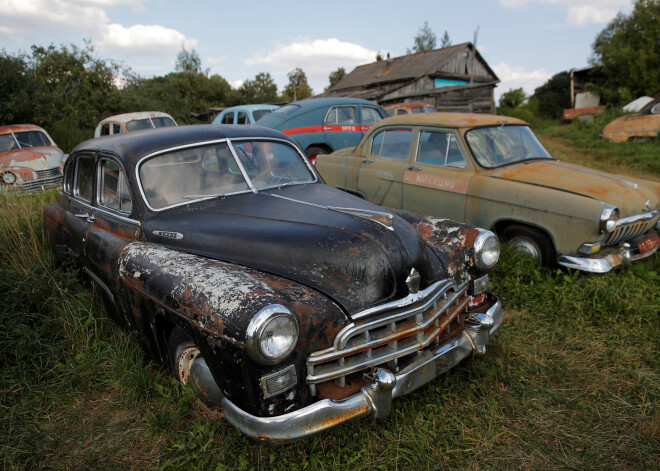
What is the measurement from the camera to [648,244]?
14.7 feet

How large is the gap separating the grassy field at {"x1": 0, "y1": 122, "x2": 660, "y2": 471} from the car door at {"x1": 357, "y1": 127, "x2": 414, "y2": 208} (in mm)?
1918

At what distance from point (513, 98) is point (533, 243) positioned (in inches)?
1099

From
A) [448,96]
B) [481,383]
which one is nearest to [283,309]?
[481,383]

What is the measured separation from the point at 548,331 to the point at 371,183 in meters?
2.75

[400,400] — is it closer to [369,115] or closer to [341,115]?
[341,115]

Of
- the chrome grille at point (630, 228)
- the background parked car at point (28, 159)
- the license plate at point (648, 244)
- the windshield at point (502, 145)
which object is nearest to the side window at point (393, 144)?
the windshield at point (502, 145)

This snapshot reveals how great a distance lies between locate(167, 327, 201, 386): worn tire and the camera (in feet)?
8.19

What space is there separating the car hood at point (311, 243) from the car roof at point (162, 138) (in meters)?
0.52

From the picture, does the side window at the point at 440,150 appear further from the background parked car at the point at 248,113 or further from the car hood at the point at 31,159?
the car hood at the point at 31,159

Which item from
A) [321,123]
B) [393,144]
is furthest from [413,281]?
[321,123]

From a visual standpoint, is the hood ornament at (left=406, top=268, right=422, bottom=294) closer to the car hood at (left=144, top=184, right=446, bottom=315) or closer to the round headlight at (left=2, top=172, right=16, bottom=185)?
the car hood at (left=144, top=184, right=446, bottom=315)

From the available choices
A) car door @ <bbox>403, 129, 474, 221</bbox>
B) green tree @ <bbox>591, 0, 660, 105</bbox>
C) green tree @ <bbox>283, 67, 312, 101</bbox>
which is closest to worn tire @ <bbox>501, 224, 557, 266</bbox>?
car door @ <bbox>403, 129, 474, 221</bbox>

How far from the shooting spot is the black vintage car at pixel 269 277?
79.0 inches

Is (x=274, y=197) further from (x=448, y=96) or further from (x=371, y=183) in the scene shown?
(x=448, y=96)
